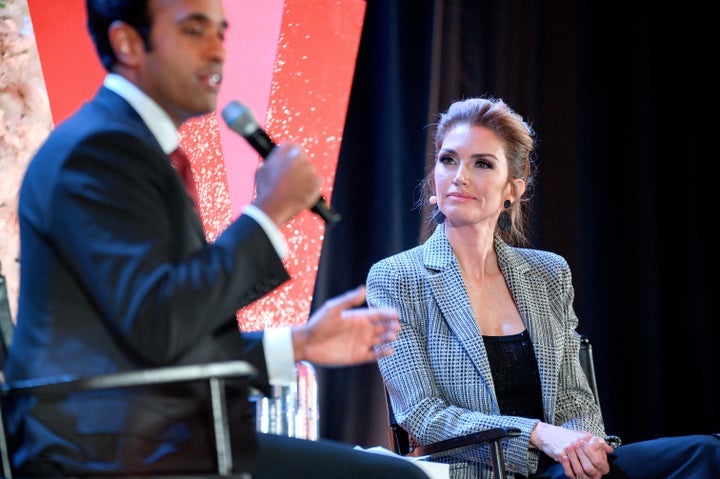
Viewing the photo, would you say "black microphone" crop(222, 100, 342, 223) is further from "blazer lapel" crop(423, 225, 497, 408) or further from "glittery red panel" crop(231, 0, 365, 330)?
"glittery red panel" crop(231, 0, 365, 330)

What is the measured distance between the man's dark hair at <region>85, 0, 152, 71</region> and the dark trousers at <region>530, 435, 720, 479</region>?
1601 mm

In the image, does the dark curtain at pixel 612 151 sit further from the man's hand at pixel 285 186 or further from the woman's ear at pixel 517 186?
the man's hand at pixel 285 186

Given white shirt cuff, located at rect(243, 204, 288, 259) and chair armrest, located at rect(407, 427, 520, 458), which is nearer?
white shirt cuff, located at rect(243, 204, 288, 259)

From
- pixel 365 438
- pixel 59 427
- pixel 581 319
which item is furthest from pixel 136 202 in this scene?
pixel 581 319

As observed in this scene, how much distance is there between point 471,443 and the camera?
6.90 ft

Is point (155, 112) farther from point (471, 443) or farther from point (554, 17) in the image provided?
point (554, 17)

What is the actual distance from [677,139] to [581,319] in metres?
0.94

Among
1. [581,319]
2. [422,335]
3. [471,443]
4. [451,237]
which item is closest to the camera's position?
[471,443]

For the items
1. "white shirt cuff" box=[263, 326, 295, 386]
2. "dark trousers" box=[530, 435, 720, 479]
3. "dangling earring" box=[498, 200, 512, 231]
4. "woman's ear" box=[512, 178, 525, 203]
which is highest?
"woman's ear" box=[512, 178, 525, 203]

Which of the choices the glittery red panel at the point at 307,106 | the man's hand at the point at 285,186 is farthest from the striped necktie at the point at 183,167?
the glittery red panel at the point at 307,106

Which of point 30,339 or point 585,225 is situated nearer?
point 30,339

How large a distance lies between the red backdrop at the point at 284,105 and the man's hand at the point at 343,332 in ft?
5.21

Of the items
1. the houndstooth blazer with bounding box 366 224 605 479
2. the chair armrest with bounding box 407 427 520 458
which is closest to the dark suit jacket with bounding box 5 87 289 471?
the chair armrest with bounding box 407 427 520 458

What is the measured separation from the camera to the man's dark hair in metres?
1.31
